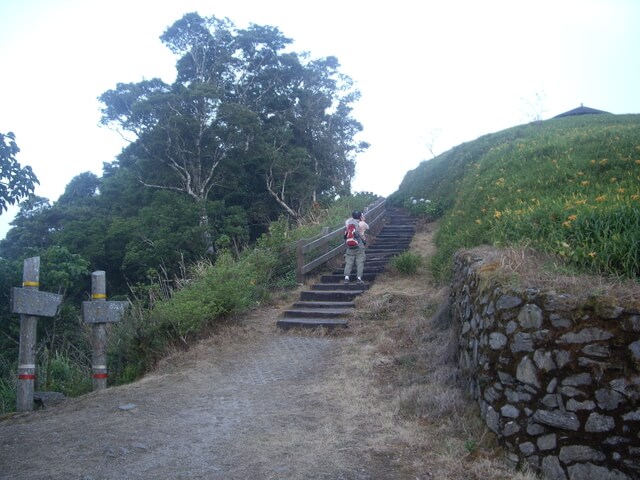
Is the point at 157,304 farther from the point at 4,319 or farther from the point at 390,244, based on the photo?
the point at 390,244

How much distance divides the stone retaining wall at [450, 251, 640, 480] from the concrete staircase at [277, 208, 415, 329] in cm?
476

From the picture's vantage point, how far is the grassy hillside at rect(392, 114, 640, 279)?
511 cm

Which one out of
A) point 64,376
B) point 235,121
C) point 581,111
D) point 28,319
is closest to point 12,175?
point 28,319

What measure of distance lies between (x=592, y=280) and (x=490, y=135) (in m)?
22.4

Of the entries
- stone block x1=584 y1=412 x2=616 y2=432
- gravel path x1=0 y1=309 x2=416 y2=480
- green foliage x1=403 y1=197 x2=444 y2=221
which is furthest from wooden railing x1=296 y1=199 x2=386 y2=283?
stone block x1=584 y1=412 x2=616 y2=432

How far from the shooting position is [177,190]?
77.8ft

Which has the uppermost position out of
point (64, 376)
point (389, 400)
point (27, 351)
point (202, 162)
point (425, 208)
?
point (202, 162)

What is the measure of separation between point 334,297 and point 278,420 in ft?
18.1

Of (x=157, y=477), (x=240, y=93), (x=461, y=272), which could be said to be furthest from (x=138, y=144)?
(x=157, y=477)

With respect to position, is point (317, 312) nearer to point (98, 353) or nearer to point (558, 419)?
point (98, 353)

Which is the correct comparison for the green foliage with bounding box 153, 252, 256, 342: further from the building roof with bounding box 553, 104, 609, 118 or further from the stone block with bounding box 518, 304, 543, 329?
the building roof with bounding box 553, 104, 609, 118

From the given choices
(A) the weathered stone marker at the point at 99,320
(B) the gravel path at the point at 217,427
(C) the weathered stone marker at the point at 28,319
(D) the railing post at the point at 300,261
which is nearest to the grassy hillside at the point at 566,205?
(B) the gravel path at the point at 217,427

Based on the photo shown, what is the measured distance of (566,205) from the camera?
6703mm

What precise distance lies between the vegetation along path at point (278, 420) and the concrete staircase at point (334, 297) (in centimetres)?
96
